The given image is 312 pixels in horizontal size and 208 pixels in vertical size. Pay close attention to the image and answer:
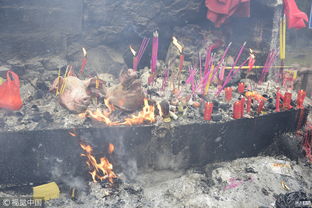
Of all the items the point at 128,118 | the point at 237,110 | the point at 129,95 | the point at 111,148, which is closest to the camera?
the point at 111,148

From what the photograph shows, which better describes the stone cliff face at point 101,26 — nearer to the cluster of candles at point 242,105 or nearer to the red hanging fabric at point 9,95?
the cluster of candles at point 242,105

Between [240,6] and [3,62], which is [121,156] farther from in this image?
[240,6]

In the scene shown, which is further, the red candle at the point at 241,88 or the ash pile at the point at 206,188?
the red candle at the point at 241,88

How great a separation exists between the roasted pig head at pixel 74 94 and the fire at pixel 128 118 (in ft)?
0.78

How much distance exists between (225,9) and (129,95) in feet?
15.9

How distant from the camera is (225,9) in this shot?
8195 mm

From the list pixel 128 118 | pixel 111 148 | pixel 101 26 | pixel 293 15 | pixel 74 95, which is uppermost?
pixel 293 15

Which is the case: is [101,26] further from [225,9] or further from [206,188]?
[206,188]

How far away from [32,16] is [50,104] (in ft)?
12.1

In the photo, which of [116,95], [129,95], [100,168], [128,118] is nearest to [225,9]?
[129,95]

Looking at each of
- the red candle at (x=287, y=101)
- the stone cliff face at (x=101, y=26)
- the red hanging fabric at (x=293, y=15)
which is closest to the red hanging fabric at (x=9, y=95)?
the stone cliff face at (x=101, y=26)

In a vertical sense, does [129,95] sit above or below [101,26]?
below

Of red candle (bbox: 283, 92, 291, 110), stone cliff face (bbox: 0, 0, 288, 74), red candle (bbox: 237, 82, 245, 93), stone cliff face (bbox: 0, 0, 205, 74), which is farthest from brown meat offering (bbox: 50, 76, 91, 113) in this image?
red candle (bbox: 283, 92, 291, 110)

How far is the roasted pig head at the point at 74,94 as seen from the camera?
5.37 metres
